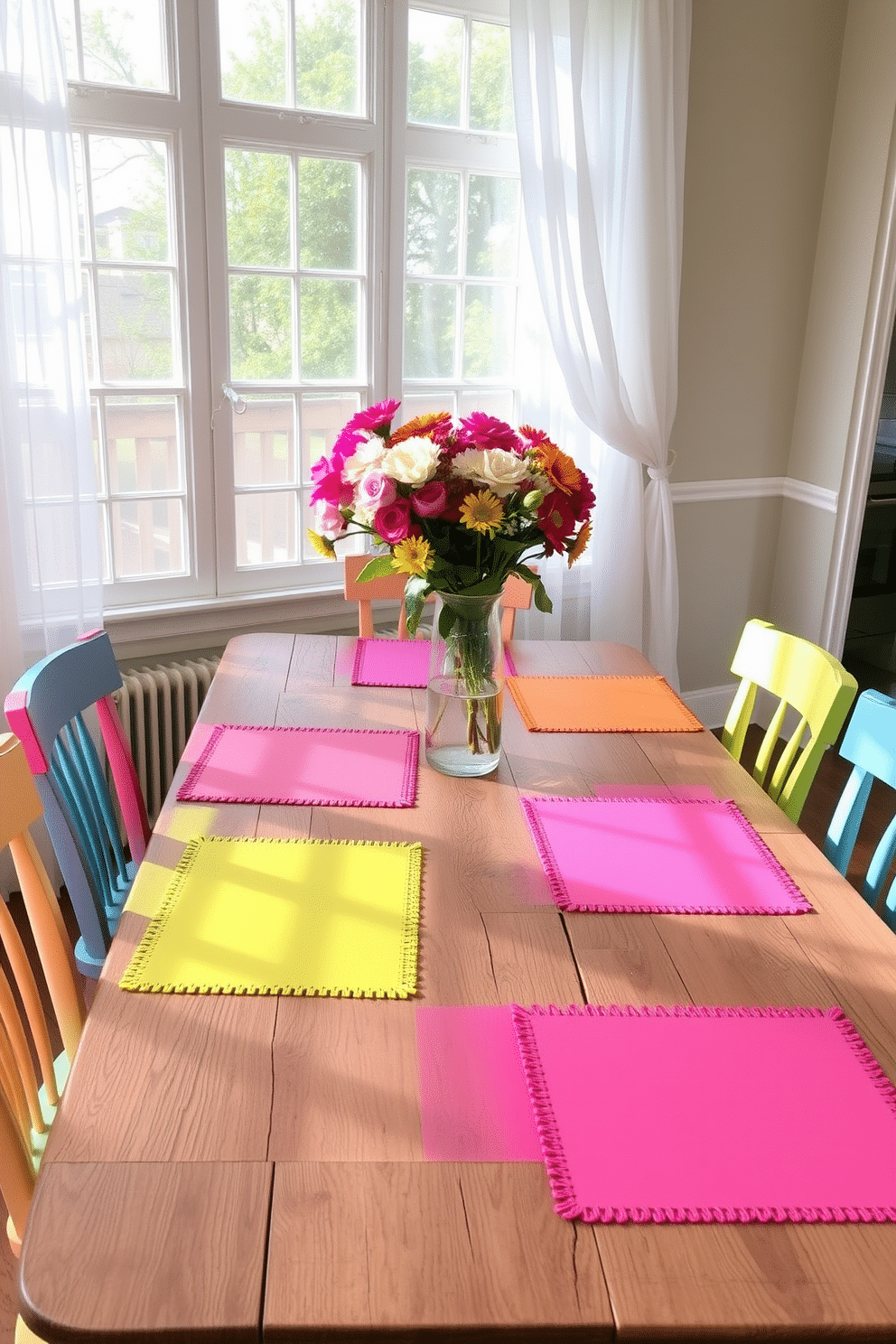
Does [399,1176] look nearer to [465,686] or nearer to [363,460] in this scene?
[465,686]

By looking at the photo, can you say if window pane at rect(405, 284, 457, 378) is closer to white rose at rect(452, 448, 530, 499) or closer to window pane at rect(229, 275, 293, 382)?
window pane at rect(229, 275, 293, 382)

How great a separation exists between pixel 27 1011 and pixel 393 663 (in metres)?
1.05

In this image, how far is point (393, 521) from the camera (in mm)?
1493

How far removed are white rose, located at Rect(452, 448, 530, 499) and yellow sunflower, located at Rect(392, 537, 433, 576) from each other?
113 mm

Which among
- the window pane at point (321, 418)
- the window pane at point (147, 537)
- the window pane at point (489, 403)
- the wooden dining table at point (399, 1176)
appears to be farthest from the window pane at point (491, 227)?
the wooden dining table at point (399, 1176)

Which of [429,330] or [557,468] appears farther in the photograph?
[429,330]

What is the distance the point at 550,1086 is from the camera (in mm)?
1062

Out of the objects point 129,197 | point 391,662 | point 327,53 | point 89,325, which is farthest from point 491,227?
point 391,662

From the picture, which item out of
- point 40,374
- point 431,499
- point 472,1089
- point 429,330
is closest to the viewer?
point 472,1089

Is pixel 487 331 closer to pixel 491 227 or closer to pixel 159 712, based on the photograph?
pixel 491 227

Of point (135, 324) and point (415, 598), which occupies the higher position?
point (135, 324)

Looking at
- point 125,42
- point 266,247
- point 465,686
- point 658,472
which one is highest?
point 125,42

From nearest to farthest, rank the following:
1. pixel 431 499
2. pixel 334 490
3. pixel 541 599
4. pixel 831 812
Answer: pixel 431 499 → pixel 334 490 → pixel 541 599 → pixel 831 812

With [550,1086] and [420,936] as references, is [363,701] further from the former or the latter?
[550,1086]
